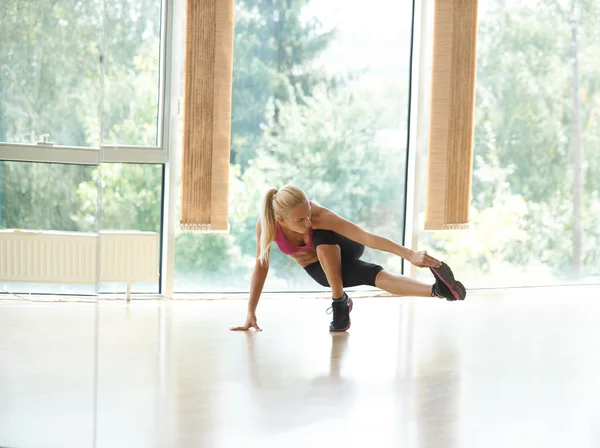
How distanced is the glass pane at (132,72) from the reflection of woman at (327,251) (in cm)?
156

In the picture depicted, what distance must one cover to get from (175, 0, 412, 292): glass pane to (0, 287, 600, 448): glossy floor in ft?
2.27

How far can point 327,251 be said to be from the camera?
4.19m

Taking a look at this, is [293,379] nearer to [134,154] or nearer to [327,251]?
[327,251]

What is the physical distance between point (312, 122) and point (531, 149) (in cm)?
183

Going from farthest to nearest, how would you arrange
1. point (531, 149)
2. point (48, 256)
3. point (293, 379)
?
point (531, 149) < point (293, 379) < point (48, 256)

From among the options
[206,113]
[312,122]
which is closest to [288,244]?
[206,113]

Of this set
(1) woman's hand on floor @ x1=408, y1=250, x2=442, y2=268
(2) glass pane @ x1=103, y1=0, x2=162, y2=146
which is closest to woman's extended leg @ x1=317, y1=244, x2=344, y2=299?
(1) woman's hand on floor @ x1=408, y1=250, x2=442, y2=268

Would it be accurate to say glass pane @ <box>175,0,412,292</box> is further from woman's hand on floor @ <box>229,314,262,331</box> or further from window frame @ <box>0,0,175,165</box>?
woman's hand on floor @ <box>229,314,262,331</box>

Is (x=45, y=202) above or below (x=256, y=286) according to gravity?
above

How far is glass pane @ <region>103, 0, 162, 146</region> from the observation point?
5.25 m

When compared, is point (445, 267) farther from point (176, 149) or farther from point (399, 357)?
point (176, 149)

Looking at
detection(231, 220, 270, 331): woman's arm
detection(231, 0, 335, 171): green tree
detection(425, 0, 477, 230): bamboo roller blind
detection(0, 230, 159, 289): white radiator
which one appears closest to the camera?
detection(0, 230, 159, 289): white radiator

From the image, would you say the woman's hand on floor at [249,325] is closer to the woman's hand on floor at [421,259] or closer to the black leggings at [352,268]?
the black leggings at [352,268]

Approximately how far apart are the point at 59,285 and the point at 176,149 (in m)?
3.42
